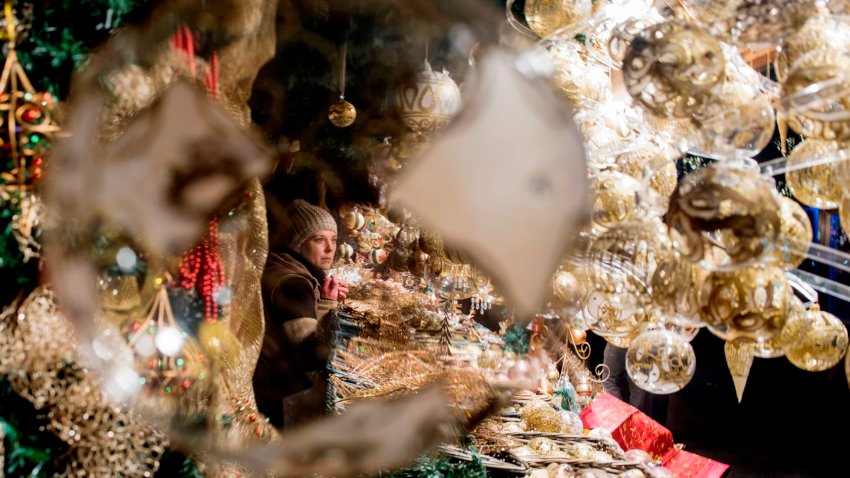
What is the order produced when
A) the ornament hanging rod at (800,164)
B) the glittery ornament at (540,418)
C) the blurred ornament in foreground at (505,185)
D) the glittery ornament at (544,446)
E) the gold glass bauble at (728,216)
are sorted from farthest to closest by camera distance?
the glittery ornament at (540,418) → the glittery ornament at (544,446) → the blurred ornament in foreground at (505,185) → the ornament hanging rod at (800,164) → the gold glass bauble at (728,216)

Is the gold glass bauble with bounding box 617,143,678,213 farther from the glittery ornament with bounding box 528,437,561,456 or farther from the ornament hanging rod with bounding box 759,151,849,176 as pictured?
the glittery ornament with bounding box 528,437,561,456

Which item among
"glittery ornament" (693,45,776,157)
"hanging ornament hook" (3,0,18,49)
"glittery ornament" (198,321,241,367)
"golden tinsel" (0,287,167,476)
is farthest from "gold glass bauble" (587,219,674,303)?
"hanging ornament hook" (3,0,18,49)

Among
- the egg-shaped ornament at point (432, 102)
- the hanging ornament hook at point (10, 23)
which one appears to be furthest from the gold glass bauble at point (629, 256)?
the hanging ornament hook at point (10, 23)

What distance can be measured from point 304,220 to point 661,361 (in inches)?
18.7

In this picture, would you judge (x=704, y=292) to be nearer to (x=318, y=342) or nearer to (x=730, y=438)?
(x=318, y=342)

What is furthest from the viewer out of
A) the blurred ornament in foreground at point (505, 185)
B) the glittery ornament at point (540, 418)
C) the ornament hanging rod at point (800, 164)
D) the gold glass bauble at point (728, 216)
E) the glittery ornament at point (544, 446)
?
the glittery ornament at point (540, 418)

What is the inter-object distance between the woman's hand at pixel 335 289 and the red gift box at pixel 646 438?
3.84 ft

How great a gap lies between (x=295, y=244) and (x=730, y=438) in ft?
9.09

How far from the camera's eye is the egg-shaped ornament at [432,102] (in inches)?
33.0

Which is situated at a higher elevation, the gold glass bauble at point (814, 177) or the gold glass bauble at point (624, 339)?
the gold glass bauble at point (814, 177)

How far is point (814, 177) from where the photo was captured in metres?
0.79

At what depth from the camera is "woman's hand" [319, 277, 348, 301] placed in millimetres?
878

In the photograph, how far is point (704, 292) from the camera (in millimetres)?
667

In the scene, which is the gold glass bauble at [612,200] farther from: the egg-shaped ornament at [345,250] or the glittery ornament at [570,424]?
the glittery ornament at [570,424]
